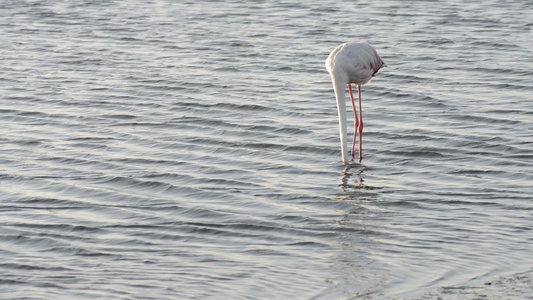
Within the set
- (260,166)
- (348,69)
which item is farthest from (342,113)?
(260,166)

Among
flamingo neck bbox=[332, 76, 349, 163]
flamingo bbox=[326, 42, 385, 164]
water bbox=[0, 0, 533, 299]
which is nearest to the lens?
water bbox=[0, 0, 533, 299]

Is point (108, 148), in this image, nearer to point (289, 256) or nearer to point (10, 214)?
point (10, 214)

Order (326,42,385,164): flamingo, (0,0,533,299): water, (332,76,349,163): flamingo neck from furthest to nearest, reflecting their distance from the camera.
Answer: (326,42,385,164): flamingo
(332,76,349,163): flamingo neck
(0,0,533,299): water

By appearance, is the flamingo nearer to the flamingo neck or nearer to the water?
the flamingo neck

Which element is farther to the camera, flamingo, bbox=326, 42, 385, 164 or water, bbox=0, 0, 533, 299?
flamingo, bbox=326, 42, 385, 164

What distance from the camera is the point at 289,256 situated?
8102mm

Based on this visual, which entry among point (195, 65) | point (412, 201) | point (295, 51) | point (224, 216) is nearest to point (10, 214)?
point (224, 216)

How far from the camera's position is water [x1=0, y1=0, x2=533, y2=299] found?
769 centimetres

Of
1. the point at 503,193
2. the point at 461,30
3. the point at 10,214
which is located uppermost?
the point at 10,214

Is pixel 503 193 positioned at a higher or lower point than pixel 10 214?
lower

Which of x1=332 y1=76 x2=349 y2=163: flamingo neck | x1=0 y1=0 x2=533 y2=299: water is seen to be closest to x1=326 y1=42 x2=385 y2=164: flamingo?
x1=332 y1=76 x2=349 y2=163: flamingo neck

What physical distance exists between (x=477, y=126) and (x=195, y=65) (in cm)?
584

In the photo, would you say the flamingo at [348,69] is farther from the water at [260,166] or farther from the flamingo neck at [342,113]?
the water at [260,166]

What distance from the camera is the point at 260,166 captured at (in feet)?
36.5
